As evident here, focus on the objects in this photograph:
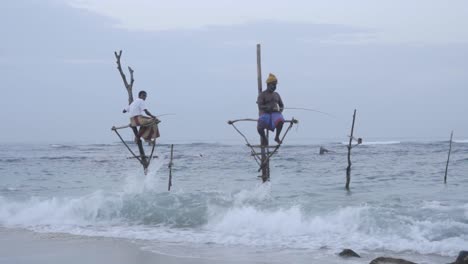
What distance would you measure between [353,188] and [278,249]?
8758mm

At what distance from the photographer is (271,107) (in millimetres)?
10875

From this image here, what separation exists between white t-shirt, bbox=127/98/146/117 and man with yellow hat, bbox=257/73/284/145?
2.75 meters

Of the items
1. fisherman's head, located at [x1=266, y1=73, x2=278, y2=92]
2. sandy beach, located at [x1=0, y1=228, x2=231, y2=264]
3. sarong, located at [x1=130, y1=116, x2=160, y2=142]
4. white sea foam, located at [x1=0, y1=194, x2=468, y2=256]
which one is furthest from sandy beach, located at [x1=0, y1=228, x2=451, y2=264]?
fisherman's head, located at [x1=266, y1=73, x2=278, y2=92]

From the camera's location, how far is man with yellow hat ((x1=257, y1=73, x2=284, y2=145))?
10844mm

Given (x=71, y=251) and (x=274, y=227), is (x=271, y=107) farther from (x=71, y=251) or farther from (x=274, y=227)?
(x=71, y=251)

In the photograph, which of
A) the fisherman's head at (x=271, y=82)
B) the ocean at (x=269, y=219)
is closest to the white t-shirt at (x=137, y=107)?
the ocean at (x=269, y=219)

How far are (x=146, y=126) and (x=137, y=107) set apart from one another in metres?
0.58

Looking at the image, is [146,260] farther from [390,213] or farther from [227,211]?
[390,213]

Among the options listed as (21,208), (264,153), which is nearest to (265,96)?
(264,153)

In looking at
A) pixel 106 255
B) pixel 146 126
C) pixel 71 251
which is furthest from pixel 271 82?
pixel 71 251

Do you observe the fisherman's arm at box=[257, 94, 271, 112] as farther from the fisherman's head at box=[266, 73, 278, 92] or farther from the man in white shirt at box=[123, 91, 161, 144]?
the man in white shirt at box=[123, 91, 161, 144]

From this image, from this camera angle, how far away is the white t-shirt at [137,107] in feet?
40.2

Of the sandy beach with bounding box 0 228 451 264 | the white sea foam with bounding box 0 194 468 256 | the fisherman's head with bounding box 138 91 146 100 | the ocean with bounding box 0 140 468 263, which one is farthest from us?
the fisherman's head with bounding box 138 91 146 100

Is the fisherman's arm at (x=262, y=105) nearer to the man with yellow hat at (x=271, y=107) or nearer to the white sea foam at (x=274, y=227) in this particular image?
the man with yellow hat at (x=271, y=107)
